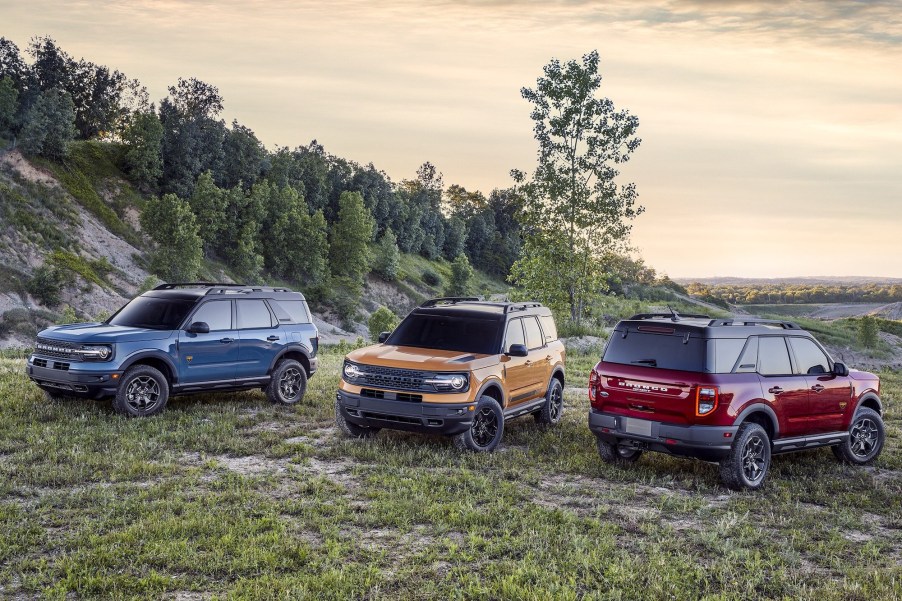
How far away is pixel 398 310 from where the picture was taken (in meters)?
102

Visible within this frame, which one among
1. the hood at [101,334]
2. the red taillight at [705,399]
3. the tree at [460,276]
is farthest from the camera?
the tree at [460,276]

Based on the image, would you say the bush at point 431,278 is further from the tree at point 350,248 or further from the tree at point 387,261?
the tree at point 350,248

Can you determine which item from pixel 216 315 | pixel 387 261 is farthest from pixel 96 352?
pixel 387 261

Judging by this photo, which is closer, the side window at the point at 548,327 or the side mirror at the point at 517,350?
the side mirror at the point at 517,350

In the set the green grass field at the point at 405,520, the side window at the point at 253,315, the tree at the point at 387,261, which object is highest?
the tree at the point at 387,261

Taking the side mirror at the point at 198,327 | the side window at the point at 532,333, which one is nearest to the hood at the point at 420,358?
the side window at the point at 532,333

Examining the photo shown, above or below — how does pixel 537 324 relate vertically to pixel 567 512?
above

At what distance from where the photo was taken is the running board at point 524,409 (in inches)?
436

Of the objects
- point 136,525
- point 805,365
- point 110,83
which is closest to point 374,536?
point 136,525

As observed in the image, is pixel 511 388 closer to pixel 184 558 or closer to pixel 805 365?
pixel 805 365

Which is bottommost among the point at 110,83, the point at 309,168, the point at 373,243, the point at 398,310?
the point at 398,310

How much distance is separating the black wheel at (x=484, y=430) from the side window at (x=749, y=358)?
10.8 feet

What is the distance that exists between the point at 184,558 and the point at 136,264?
68054mm

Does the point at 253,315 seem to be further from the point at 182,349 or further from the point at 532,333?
the point at 532,333
